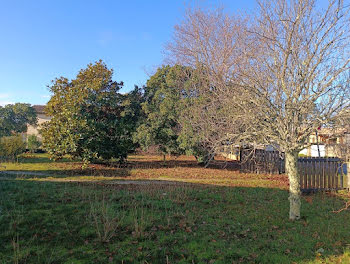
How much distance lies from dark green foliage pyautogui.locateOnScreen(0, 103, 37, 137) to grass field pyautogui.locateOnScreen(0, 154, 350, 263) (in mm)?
28655

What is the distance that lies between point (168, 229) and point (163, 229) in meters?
0.10

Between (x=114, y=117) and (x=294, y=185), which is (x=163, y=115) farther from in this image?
(x=294, y=185)

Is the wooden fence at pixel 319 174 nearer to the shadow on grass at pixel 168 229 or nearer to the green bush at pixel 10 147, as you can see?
the shadow on grass at pixel 168 229

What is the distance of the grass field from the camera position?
3.93m

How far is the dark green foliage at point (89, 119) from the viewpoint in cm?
1324

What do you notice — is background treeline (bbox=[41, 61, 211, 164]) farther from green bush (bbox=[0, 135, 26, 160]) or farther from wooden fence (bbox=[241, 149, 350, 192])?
wooden fence (bbox=[241, 149, 350, 192])

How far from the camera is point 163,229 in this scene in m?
5.01

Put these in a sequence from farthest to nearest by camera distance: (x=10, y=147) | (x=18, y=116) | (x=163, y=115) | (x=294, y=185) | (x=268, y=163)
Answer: (x=18, y=116), (x=10, y=147), (x=163, y=115), (x=268, y=163), (x=294, y=185)

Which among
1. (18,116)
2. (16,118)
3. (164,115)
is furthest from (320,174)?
(16,118)

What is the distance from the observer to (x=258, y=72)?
564 cm

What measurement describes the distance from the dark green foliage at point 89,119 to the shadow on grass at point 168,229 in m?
5.85

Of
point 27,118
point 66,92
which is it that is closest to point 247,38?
point 66,92

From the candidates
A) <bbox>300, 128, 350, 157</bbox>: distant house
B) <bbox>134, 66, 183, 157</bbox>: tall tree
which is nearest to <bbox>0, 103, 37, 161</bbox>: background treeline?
<bbox>134, 66, 183, 157</bbox>: tall tree

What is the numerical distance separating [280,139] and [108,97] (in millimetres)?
12450
